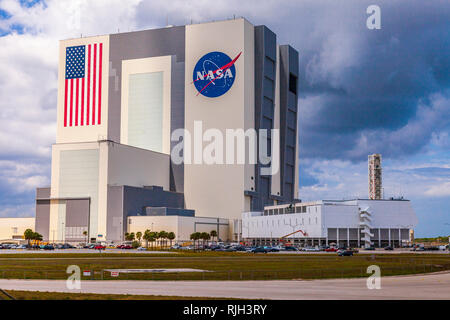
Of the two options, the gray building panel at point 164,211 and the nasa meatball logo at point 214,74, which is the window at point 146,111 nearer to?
the nasa meatball logo at point 214,74

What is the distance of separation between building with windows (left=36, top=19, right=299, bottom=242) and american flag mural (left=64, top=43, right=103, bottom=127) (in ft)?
1.07

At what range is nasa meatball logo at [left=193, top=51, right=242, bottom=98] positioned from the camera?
559 feet

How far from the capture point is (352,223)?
476 ft

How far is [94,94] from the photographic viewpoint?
191m

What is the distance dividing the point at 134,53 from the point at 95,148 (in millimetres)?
41625

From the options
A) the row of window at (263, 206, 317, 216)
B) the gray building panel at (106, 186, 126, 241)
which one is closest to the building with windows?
the gray building panel at (106, 186, 126, 241)

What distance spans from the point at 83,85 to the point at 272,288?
161m

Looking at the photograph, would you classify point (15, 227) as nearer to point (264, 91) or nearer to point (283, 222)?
point (283, 222)

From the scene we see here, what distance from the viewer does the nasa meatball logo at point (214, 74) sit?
170 metres

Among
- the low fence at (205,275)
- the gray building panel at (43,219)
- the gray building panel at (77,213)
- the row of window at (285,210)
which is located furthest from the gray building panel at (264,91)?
the low fence at (205,275)

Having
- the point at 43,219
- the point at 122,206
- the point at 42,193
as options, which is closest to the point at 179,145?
the point at 122,206

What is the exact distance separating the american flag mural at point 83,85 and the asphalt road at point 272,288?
149m
